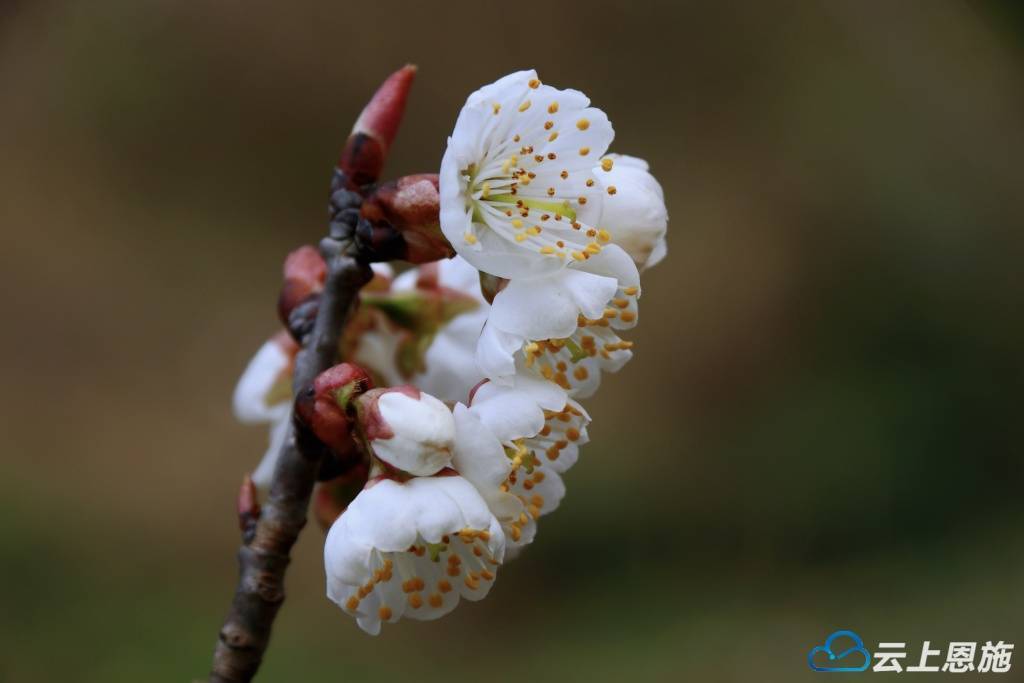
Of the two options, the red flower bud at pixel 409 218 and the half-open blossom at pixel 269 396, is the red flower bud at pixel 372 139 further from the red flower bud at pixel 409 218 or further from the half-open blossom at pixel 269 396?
the half-open blossom at pixel 269 396

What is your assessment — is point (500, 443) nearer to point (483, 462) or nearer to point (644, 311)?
point (483, 462)

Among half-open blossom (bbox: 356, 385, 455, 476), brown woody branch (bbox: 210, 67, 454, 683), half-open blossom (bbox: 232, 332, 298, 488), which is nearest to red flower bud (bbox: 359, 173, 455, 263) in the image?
brown woody branch (bbox: 210, 67, 454, 683)

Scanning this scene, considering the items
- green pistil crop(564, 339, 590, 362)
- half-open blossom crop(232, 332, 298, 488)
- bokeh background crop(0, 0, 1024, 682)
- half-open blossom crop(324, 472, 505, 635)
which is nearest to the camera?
half-open blossom crop(324, 472, 505, 635)

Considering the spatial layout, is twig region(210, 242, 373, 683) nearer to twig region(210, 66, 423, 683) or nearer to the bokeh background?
twig region(210, 66, 423, 683)

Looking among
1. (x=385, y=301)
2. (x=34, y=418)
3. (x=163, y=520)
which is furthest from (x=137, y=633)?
(x=385, y=301)

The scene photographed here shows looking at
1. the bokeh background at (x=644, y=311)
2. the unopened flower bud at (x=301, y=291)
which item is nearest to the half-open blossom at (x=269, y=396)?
the unopened flower bud at (x=301, y=291)

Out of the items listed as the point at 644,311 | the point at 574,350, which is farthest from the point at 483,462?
the point at 644,311
